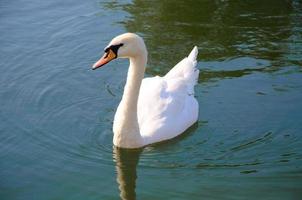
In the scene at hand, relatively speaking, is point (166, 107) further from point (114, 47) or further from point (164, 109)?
point (114, 47)

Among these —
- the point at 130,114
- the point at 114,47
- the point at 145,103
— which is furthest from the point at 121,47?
the point at 145,103

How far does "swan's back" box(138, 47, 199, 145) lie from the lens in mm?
8328

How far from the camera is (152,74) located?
10344 millimetres

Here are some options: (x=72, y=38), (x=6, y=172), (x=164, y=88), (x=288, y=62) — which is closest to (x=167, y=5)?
(x=72, y=38)

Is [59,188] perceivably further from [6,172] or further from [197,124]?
[197,124]

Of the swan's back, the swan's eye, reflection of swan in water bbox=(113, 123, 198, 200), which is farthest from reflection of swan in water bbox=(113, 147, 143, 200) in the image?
the swan's eye

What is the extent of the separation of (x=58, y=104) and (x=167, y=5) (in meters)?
4.49

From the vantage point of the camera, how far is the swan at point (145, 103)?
7719mm

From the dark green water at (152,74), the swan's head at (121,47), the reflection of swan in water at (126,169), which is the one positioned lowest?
the reflection of swan in water at (126,169)

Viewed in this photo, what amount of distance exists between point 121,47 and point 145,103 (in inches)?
47.5

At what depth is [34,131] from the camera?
859 cm

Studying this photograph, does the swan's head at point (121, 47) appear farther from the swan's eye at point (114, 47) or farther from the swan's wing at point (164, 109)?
the swan's wing at point (164, 109)

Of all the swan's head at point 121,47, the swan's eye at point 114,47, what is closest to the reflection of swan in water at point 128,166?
the swan's head at point 121,47

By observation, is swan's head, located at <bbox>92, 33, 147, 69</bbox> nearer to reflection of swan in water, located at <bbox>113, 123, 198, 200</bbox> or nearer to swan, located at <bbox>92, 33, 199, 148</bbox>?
swan, located at <bbox>92, 33, 199, 148</bbox>
